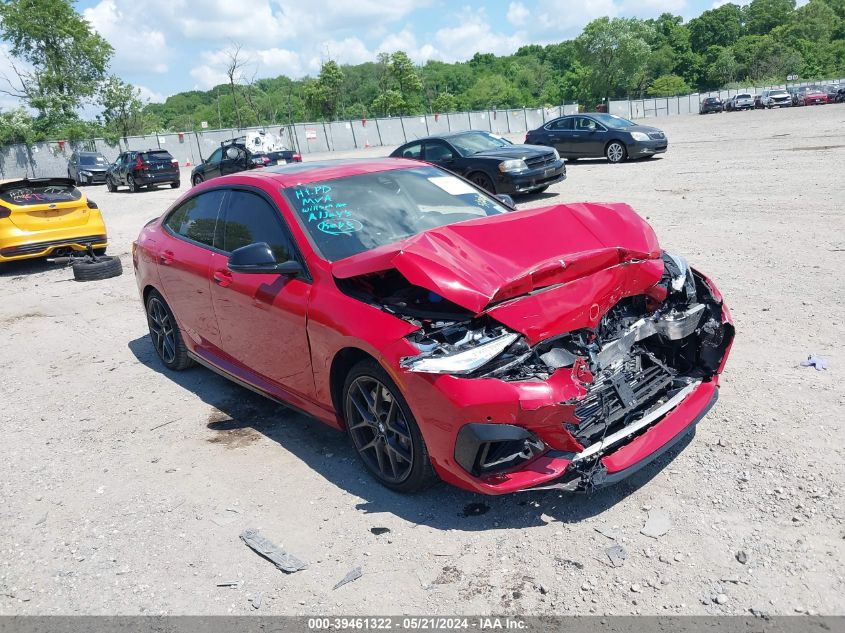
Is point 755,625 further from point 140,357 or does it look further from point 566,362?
point 140,357

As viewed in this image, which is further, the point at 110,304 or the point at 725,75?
the point at 725,75

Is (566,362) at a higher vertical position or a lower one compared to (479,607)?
higher

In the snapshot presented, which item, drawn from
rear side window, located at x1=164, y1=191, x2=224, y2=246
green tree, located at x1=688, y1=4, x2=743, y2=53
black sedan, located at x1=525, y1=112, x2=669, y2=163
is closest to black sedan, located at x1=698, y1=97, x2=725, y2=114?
black sedan, located at x1=525, y1=112, x2=669, y2=163

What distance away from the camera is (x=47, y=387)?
606 centimetres

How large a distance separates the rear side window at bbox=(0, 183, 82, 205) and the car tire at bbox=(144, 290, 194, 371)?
6555mm

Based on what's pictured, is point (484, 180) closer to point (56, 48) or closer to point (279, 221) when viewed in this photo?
point (279, 221)

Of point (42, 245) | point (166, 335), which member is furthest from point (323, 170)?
point (42, 245)

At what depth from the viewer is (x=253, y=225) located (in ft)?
15.2

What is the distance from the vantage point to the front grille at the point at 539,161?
13.8 m

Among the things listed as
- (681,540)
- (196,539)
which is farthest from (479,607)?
(196,539)

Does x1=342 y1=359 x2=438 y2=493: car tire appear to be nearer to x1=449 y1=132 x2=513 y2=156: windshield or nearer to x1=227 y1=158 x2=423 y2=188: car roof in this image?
x1=227 y1=158 x2=423 y2=188: car roof

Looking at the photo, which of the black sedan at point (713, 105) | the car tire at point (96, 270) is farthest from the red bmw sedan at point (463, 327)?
the black sedan at point (713, 105)

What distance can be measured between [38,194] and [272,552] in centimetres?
1037

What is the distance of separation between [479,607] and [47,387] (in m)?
4.87
